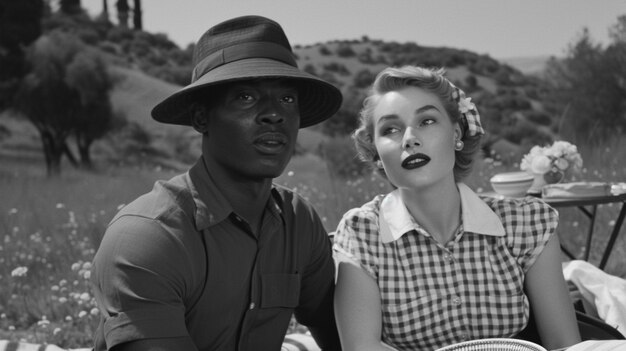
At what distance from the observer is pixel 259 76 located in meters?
1.98

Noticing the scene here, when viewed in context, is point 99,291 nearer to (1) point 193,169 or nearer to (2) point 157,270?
(2) point 157,270

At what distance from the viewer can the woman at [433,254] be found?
2309 mm

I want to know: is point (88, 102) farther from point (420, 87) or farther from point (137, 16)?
point (420, 87)

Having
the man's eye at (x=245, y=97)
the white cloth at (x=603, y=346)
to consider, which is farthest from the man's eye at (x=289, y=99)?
the white cloth at (x=603, y=346)

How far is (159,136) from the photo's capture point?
26.0m

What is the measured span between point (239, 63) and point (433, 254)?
847mm

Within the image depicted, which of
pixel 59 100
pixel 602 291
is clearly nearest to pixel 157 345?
pixel 602 291

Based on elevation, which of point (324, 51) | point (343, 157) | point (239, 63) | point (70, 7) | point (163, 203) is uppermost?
point (239, 63)

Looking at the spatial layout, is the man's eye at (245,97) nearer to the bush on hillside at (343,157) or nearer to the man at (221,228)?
the man at (221,228)

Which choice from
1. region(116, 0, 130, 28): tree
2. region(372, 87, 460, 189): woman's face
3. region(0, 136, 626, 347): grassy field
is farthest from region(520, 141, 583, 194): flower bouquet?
region(116, 0, 130, 28): tree

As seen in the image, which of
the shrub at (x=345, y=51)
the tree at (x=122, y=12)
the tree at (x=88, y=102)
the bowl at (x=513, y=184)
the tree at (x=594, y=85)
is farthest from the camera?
the shrub at (x=345, y=51)

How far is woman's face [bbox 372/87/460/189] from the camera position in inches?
89.9

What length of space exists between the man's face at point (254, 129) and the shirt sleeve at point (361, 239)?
427 millimetres

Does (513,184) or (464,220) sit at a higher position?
(464,220)
